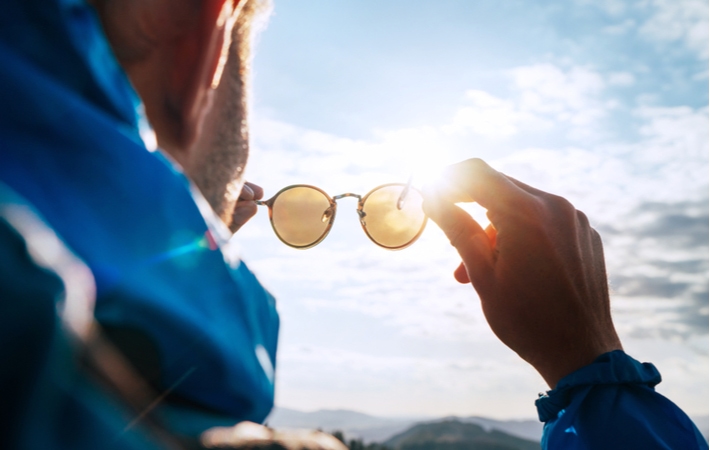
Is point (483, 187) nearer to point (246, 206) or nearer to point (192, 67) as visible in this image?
point (192, 67)

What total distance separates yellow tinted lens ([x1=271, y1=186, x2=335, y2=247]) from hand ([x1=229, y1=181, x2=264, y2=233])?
0.28 meters

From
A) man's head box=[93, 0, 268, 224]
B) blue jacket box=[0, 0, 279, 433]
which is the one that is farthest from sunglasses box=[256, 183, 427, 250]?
blue jacket box=[0, 0, 279, 433]

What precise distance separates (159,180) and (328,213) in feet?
11.5

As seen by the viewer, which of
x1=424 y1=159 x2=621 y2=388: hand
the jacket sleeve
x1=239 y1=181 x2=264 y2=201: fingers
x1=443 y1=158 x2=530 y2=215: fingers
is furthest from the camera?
x1=239 y1=181 x2=264 y2=201: fingers

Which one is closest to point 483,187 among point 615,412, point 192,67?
point 615,412

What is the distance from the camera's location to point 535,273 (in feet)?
A: 6.72

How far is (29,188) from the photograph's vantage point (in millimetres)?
651

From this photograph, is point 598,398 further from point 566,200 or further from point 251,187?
point 251,187

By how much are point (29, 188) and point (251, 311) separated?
1.55 feet

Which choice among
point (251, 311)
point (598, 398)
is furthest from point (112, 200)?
point (598, 398)

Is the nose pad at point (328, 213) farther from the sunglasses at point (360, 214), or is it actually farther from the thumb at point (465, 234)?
the thumb at point (465, 234)

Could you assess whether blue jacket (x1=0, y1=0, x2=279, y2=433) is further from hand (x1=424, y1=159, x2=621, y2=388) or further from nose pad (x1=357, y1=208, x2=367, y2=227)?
nose pad (x1=357, y1=208, x2=367, y2=227)

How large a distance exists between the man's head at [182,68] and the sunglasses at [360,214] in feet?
8.51

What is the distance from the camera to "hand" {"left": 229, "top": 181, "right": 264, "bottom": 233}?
11.6ft
